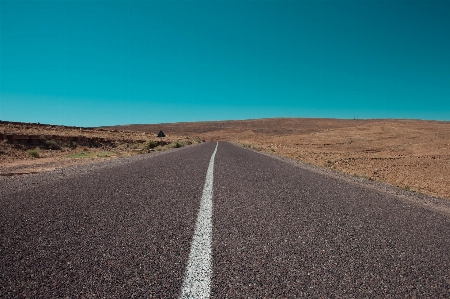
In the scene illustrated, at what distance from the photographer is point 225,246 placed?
3000 millimetres

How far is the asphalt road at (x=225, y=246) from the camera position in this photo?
2.23 m

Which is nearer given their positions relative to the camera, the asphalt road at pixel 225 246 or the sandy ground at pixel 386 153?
the asphalt road at pixel 225 246

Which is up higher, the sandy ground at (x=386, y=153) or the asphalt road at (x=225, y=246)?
the asphalt road at (x=225, y=246)

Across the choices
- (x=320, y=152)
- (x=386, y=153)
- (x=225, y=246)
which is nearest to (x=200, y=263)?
(x=225, y=246)

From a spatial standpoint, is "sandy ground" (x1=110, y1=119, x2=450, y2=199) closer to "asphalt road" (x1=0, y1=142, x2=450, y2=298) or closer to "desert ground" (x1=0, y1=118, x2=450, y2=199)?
"desert ground" (x1=0, y1=118, x2=450, y2=199)

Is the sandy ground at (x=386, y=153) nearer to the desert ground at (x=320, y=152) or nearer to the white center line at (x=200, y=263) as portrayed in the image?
the desert ground at (x=320, y=152)

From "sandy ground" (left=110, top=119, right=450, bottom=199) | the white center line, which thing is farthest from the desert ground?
the white center line

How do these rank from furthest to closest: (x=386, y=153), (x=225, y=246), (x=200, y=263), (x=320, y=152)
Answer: (x=320, y=152) → (x=386, y=153) → (x=225, y=246) → (x=200, y=263)

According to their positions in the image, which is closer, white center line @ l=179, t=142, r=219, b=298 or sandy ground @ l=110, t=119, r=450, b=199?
white center line @ l=179, t=142, r=219, b=298

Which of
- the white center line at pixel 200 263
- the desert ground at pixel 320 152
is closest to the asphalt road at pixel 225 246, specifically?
the white center line at pixel 200 263

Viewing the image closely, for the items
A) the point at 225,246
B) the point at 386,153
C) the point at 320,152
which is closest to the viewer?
the point at 225,246

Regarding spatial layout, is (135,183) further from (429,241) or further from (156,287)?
(429,241)

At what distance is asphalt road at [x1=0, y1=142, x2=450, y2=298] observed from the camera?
2234 millimetres

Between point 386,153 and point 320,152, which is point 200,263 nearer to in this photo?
point 320,152
